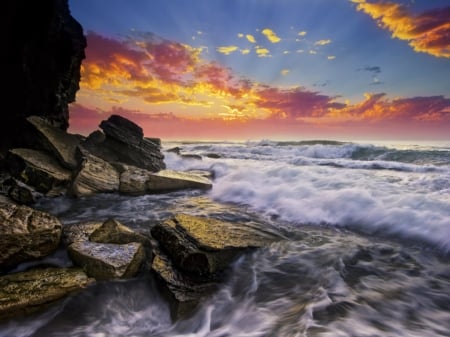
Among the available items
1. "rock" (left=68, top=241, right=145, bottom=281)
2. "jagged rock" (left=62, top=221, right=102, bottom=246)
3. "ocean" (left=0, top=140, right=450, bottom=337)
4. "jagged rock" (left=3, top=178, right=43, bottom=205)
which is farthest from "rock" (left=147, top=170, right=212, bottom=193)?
"rock" (left=68, top=241, right=145, bottom=281)

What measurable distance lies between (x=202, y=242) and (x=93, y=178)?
18.1 feet

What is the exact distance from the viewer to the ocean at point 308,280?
9.39 ft

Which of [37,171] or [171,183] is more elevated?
[37,171]

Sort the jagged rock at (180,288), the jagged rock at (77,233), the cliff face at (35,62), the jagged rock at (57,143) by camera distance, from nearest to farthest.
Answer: the jagged rock at (180,288), the jagged rock at (77,233), the jagged rock at (57,143), the cliff face at (35,62)

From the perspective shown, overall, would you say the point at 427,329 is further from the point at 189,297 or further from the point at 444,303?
the point at 189,297

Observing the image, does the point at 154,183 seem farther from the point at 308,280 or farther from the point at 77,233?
the point at 308,280

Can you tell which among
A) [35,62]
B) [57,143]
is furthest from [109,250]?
[35,62]

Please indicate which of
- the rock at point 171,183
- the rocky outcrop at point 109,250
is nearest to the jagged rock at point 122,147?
the rock at point 171,183

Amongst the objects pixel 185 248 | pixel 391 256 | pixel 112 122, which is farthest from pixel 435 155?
pixel 185 248

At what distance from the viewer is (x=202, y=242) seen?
3.62 meters

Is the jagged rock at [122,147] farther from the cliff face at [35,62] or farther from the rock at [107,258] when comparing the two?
the rock at [107,258]

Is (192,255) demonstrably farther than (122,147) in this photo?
No

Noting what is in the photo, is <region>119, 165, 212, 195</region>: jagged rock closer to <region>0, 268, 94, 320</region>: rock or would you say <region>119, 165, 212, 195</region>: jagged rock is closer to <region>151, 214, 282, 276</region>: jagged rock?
<region>151, 214, 282, 276</region>: jagged rock

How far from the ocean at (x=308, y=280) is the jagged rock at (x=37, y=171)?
65 cm
